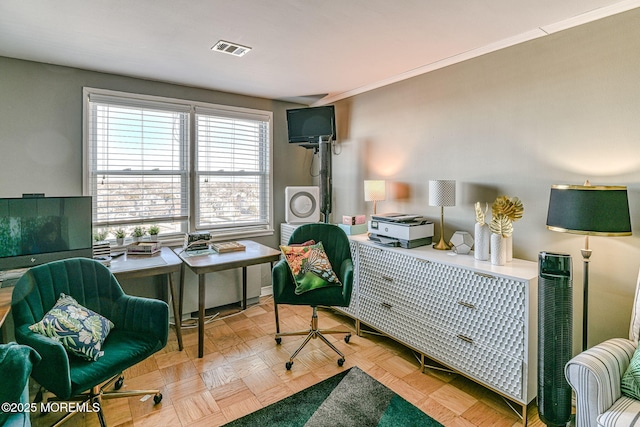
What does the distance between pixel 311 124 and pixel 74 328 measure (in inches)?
109

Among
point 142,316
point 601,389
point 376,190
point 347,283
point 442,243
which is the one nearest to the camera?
point 601,389

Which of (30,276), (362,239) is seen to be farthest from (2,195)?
(362,239)

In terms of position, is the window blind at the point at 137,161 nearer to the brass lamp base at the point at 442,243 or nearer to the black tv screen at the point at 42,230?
the black tv screen at the point at 42,230

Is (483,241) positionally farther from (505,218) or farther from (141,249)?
(141,249)

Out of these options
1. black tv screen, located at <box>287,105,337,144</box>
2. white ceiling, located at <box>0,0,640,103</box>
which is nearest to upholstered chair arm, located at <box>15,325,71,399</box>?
white ceiling, located at <box>0,0,640,103</box>

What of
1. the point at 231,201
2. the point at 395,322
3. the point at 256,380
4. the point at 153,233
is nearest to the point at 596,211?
the point at 395,322

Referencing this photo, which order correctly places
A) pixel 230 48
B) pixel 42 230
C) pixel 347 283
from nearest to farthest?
1. pixel 42 230
2. pixel 230 48
3. pixel 347 283

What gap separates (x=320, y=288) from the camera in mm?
2590

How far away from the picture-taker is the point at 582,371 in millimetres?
1404

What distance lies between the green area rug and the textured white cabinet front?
463 millimetres

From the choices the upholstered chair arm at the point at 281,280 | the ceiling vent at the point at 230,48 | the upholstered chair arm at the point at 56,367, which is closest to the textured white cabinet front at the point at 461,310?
the upholstered chair arm at the point at 281,280

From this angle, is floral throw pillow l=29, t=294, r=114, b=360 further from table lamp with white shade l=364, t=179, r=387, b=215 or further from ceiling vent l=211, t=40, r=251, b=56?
table lamp with white shade l=364, t=179, r=387, b=215

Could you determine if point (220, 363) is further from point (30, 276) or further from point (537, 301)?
point (537, 301)

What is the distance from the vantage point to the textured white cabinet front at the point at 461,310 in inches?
72.8
